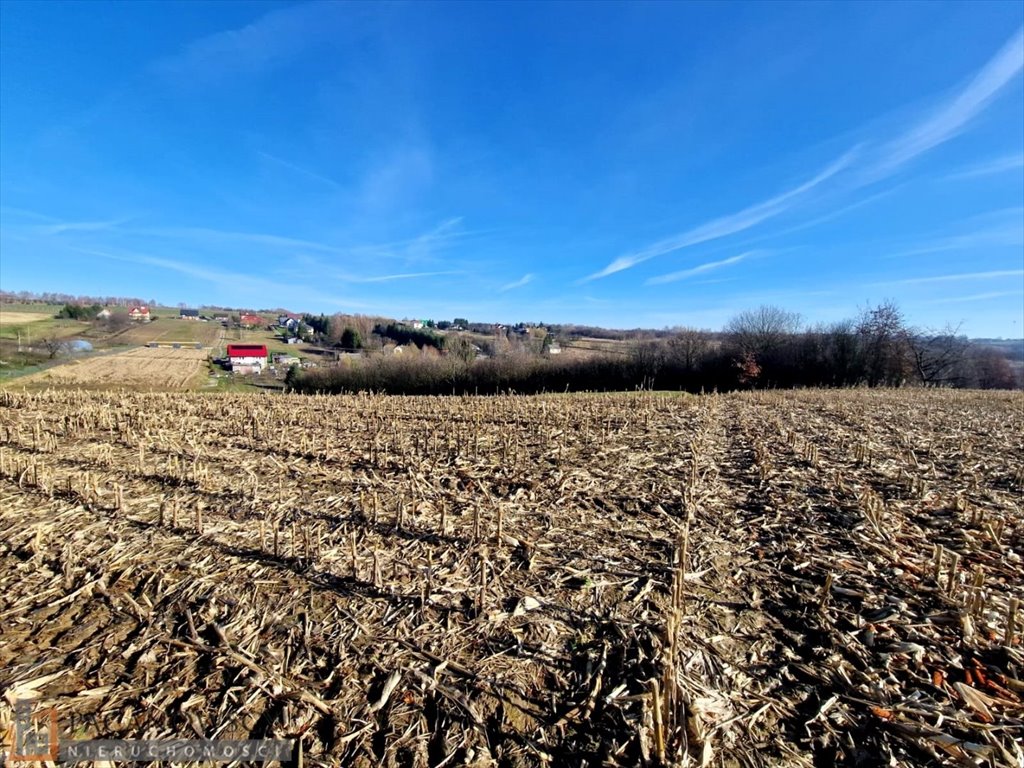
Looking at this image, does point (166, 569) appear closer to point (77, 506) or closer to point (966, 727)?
point (77, 506)

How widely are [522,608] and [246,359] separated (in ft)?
218

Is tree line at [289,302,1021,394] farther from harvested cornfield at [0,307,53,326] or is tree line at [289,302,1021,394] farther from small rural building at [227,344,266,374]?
harvested cornfield at [0,307,53,326]

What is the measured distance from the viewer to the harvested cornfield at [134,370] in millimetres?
36188

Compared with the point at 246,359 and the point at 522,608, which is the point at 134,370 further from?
the point at 522,608

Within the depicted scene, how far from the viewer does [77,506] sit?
6.09 metres

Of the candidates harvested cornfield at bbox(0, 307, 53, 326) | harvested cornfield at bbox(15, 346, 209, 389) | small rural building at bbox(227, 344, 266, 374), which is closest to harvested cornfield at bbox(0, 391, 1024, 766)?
harvested cornfield at bbox(15, 346, 209, 389)

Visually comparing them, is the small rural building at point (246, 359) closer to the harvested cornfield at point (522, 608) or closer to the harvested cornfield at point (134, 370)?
the harvested cornfield at point (134, 370)

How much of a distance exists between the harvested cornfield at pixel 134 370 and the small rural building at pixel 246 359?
3595 mm

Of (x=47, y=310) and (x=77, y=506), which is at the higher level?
(x=47, y=310)

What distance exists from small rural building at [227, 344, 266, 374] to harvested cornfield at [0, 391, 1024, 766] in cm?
5549

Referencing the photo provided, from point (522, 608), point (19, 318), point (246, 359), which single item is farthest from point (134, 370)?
point (522, 608)

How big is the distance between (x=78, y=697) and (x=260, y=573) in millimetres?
1627

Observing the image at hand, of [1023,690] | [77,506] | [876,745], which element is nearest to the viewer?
[876,745]

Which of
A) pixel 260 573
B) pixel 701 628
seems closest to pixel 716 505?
pixel 701 628
